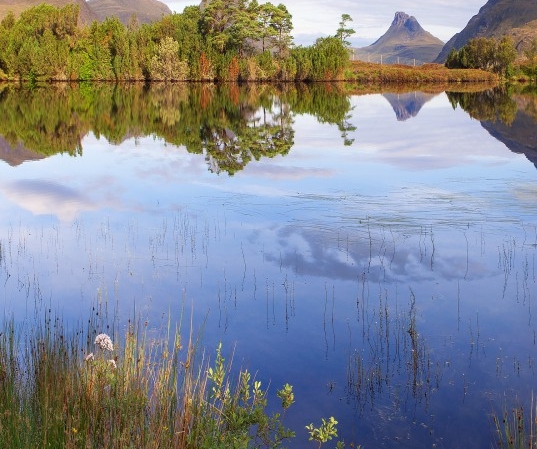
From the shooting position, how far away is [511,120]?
31297 millimetres

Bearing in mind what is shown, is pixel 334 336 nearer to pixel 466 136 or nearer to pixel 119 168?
pixel 119 168

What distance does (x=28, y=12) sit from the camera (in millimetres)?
72000

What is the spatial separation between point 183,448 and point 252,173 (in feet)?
48.6

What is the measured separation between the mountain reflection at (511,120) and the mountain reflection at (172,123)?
5.95 m

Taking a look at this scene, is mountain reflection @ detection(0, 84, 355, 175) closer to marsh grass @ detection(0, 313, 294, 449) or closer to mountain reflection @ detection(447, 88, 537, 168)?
mountain reflection @ detection(447, 88, 537, 168)

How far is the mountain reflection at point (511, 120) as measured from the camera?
24.5 meters

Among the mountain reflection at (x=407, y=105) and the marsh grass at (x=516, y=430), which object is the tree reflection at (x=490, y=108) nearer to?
the mountain reflection at (x=407, y=105)

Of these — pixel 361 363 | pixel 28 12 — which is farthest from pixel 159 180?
pixel 28 12

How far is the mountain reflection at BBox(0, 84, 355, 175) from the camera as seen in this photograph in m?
23.5

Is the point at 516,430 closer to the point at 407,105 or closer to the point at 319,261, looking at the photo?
the point at 319,261

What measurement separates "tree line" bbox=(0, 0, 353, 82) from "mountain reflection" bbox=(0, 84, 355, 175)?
2387cm

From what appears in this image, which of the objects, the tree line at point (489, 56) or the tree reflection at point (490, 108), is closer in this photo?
the tree reflection at point (490, 108)

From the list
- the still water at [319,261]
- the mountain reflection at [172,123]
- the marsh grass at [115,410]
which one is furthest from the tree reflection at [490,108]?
the marsh grass at [115,410]

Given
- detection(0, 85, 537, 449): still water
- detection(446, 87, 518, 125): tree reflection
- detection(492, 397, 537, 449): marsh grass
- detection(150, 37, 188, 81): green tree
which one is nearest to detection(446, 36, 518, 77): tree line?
detection(150, 37, 188, 81): green tree
